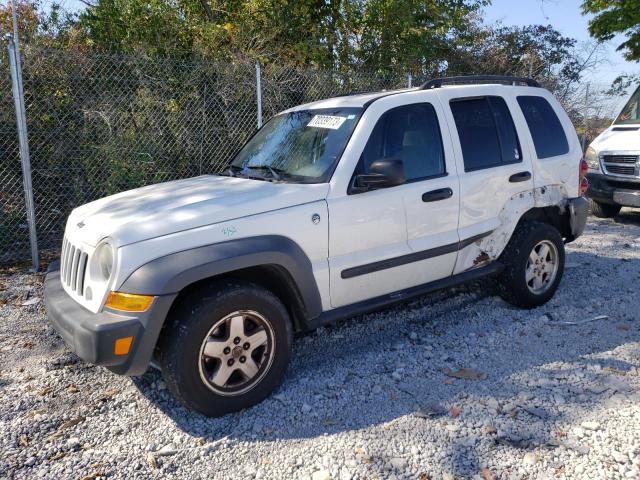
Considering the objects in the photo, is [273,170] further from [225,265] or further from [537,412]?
[537,412]

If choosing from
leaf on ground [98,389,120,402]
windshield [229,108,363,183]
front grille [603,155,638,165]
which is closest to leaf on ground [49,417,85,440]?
leaf on ground [98,389,120,402]

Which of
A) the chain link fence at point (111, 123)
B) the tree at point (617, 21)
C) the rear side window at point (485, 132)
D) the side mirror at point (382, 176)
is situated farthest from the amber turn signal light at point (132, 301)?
the tree at point (617, 21)

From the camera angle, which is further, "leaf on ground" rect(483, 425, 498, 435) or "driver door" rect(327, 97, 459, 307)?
"driver door" rect(327, 97, 459, 307)

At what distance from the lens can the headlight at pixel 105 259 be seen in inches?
119

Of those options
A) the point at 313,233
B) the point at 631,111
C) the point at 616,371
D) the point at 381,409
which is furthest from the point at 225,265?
the point at 631,111

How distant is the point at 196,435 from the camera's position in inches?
121

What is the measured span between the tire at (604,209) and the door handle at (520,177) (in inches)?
194

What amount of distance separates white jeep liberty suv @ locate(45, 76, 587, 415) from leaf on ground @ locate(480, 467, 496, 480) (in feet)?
4.22

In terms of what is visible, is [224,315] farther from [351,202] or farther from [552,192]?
[552,192]

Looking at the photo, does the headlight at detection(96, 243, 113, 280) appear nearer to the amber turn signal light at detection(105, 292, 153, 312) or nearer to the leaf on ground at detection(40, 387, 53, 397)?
the amber turn signal light at detection(105, 292, 153, 312)

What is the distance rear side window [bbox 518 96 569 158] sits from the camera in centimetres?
477

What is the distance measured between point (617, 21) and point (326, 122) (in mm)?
16211

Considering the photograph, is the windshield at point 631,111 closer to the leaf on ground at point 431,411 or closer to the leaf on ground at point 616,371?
the leaf on ground at point 616,371

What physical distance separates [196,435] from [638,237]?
22.0 feet
